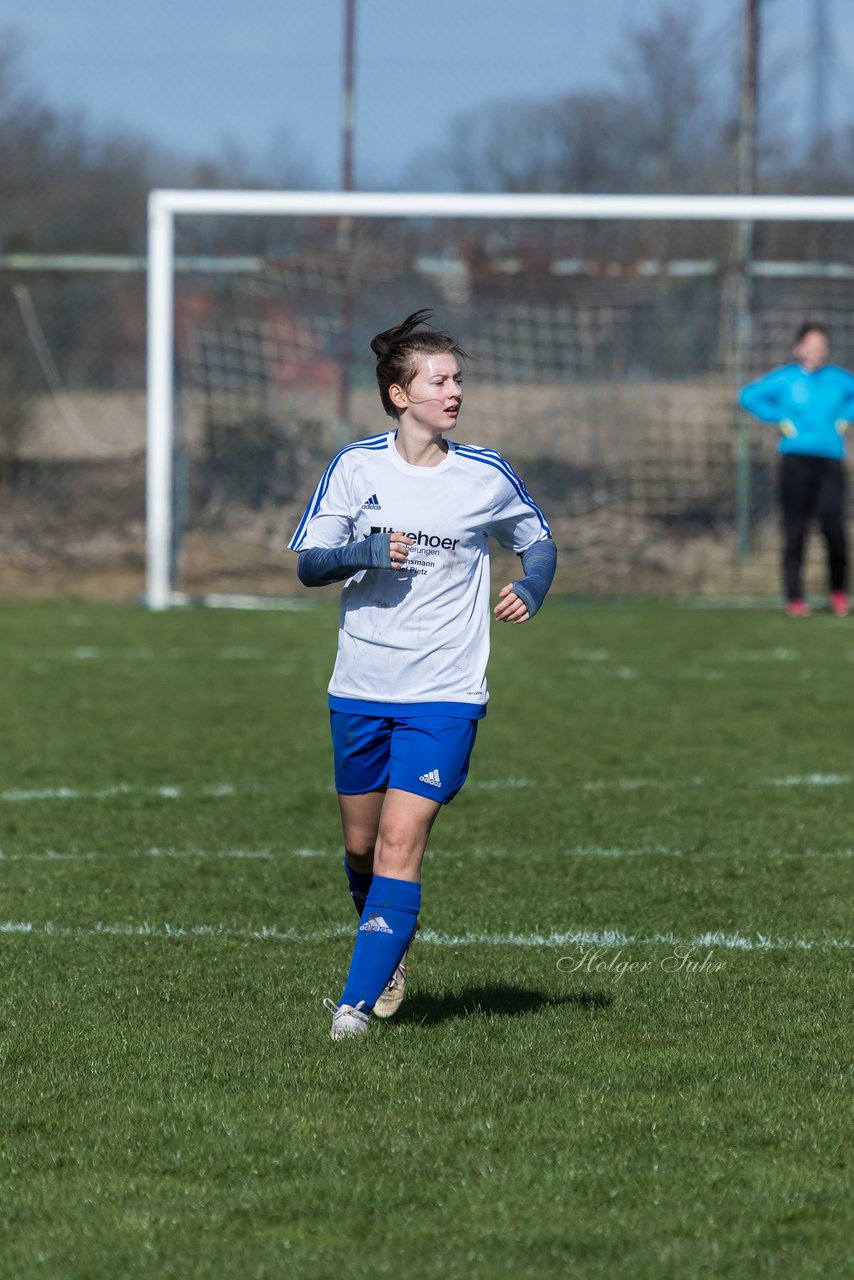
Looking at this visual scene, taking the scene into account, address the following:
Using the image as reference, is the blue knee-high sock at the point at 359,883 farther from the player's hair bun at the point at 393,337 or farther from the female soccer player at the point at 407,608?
the player's hair bun at the point at 393,337

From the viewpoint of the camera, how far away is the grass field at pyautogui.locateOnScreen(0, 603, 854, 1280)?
10.6 feet

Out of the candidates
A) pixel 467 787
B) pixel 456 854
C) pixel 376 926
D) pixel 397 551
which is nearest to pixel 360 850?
pixel 376 926

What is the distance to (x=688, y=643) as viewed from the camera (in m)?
13.0

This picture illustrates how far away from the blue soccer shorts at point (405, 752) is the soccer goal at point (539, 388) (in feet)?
37.3

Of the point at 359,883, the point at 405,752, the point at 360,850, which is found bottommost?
the point at 359,883

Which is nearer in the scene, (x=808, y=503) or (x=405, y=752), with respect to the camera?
(x=405, y=752)

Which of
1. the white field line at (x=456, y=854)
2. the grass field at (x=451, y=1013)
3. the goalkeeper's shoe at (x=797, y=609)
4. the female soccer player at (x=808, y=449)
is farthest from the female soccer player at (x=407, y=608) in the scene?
the goalkeeper's shoe at (x=797, y=609)

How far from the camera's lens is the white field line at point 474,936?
209 inches

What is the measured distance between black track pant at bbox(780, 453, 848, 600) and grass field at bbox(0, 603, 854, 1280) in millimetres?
4649

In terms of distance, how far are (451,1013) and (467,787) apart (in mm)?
3328

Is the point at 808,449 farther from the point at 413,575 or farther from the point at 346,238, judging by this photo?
the point at 413,575

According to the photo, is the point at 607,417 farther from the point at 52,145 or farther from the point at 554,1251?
the point at 554,1251

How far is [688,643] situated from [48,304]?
7943mm

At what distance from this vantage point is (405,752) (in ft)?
14.8
